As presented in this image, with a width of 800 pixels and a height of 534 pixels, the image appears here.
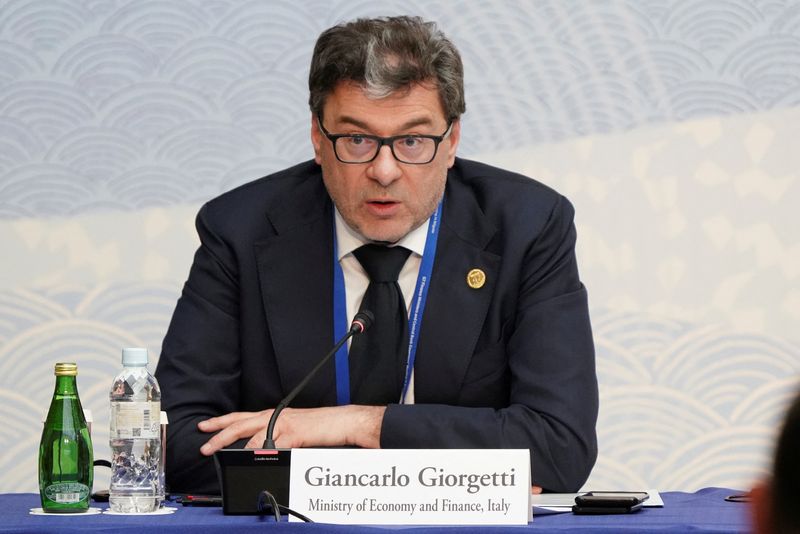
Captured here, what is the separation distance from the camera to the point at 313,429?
228 cm

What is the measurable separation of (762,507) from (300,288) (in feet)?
7.12

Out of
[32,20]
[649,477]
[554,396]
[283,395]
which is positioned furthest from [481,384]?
[32,20]

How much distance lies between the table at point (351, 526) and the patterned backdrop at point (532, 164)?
160 cm

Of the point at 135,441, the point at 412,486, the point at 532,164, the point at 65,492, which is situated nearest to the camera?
the point at 412,486

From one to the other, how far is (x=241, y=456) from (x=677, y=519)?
651 millimetres

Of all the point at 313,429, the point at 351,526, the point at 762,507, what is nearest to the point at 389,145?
the point at 313,429

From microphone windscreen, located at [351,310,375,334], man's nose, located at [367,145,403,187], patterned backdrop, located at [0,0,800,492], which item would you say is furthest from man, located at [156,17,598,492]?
patterned backdrop, located at [0,0,800,492]

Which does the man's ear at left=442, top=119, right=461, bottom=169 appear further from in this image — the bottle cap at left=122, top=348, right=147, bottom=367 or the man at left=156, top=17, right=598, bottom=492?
the bottle cap at left=122, top=348, right=147, bottom=367

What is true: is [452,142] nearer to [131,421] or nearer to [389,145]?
[389,145]

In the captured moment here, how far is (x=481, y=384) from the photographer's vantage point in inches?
103

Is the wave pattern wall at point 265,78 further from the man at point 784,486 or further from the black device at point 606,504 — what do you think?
the man at point 784,486

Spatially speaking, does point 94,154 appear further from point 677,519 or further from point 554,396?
point 677,519

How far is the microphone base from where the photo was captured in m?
1.78

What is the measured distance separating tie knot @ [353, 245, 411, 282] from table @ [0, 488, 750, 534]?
79 centimetres
